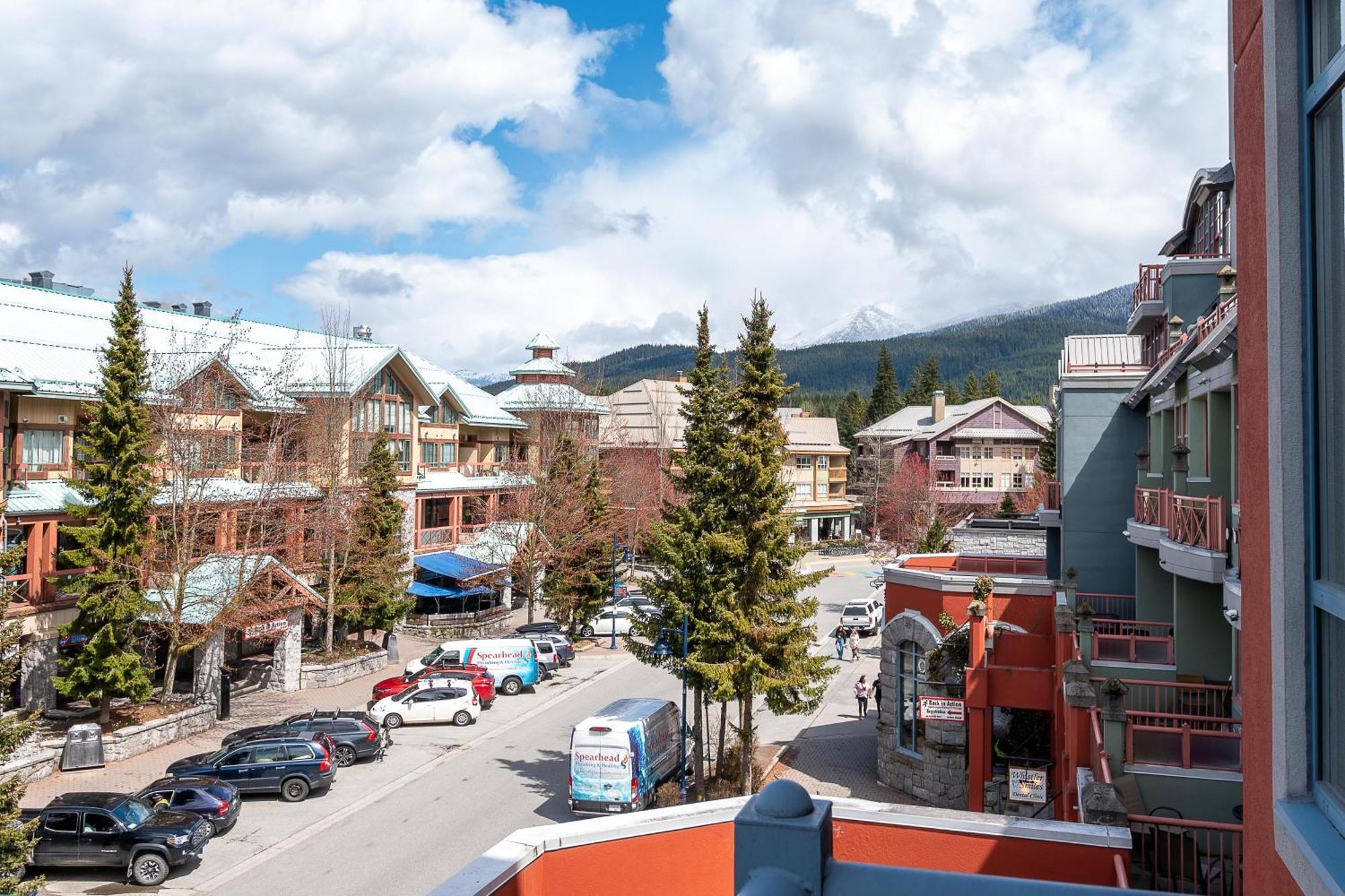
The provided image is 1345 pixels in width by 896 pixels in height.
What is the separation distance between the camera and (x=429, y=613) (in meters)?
47.3

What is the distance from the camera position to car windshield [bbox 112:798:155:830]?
1830cm

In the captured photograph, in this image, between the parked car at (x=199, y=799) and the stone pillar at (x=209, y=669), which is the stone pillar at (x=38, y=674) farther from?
the parked car at (x=199, y=799)

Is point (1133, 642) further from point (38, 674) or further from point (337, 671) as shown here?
point (38, 674)

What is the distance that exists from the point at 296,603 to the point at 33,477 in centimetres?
885

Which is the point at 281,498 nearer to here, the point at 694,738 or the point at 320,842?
the point at 320,842

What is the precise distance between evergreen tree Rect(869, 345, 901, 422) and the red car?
289 ft

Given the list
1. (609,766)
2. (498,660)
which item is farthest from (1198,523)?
(498,660)

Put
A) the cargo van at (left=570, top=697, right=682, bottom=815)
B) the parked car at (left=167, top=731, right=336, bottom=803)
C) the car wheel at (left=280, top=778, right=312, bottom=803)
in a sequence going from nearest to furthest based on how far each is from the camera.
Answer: the cargo van at (left=570, top=697, right=682, bottom=815)
the parked car at (left=167, top=731, right=336, bottom=803)
the car wheel at (left=280, top=778, right=312, bottom=803)

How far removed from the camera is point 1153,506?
18.5 metres

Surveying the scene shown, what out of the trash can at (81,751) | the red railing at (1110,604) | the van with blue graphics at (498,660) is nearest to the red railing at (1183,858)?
the red railing at (1110,604)

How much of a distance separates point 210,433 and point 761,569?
18059 millimetres

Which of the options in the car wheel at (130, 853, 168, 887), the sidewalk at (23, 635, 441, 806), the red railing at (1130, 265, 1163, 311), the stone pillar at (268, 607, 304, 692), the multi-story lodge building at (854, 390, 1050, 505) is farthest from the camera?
the multi-story lodge building at (854, 390, 1050, 505)

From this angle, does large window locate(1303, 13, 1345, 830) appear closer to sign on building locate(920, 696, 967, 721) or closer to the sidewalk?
sign on building locate(920, 696, 967, 721)

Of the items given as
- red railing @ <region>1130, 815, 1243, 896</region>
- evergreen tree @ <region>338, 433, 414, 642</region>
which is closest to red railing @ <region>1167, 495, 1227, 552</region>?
red railing @ <region>1130, 815, 1243, 896</region>
